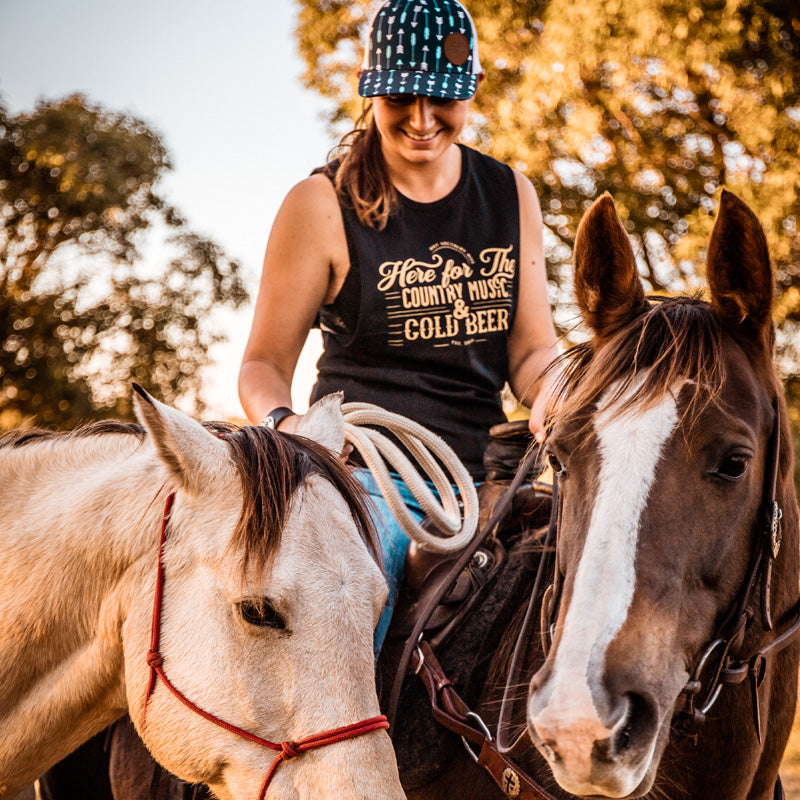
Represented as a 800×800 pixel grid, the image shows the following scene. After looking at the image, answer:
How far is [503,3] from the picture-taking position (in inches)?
539

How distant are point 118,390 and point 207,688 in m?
15.7

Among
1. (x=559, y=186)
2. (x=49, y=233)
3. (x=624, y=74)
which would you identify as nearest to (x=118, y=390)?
(x=49, y=233)

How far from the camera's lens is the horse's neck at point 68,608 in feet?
6.91

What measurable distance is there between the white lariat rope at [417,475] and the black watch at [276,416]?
18 centimetres

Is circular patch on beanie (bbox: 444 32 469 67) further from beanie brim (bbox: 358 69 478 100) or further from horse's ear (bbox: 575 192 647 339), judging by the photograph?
horse's ear (bbox: 575 192 647 339)

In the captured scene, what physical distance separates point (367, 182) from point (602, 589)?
189cm

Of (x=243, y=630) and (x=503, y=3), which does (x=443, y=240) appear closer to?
(x=243, y=630)

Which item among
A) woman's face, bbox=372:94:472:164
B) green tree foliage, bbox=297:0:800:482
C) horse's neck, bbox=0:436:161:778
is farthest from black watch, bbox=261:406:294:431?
green tree foliage, bbox=297:0:800:482

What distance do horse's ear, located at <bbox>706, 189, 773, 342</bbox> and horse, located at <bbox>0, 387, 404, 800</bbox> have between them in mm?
1036

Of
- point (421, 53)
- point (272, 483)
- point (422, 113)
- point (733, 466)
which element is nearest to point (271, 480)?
point (272, 483)

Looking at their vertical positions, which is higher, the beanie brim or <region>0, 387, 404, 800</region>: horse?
the beanie brim

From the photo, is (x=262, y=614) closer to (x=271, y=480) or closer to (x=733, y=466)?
(x=271, y=480)

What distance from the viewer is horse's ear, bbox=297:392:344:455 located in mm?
2455

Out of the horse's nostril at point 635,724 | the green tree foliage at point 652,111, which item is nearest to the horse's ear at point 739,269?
the horse's nostril at point 635,724
